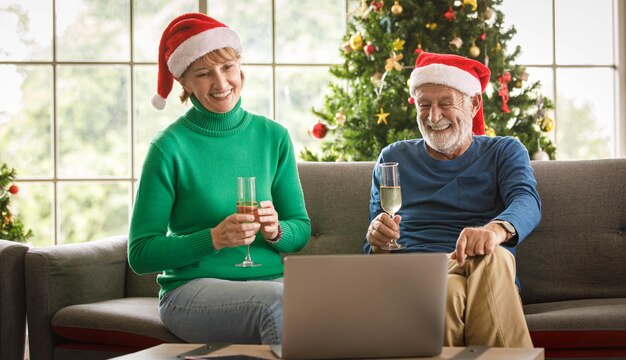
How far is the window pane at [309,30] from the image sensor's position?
525 cm

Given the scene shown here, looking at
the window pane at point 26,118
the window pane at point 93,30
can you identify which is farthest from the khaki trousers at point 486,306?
the window pane at point 26,118

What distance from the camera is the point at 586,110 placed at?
533cm

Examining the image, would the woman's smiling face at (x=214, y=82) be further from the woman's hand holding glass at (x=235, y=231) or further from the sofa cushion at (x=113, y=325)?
the sofa cushion at (x=113, y=325)

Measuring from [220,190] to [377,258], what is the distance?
0.96 meters

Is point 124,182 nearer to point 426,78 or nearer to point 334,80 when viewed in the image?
point 334,80

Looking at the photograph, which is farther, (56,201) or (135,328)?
(56,201)

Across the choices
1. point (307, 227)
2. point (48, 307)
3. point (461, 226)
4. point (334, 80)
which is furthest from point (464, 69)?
point (334, 80)

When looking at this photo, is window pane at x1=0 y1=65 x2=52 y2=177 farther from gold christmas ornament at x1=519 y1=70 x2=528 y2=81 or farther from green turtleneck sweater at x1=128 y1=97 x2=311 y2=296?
green turtleneck sweater at x1=128 y1=97 x2=311 y2=296

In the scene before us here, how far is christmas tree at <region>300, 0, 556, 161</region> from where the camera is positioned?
4.55 meters

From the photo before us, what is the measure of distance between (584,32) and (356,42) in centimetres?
157

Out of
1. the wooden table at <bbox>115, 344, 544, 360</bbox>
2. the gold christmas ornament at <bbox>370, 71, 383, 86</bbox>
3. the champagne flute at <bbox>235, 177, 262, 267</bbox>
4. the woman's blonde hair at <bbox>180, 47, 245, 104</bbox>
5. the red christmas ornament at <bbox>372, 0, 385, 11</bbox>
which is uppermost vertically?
the red christmas ornament at <bbox>372, 0, 385, 11</bbox>

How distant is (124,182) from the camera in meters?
5.20

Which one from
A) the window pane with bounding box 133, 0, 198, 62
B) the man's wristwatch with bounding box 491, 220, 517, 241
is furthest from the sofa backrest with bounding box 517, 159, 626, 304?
the window pane with bounding box 133, 0, 198, 62

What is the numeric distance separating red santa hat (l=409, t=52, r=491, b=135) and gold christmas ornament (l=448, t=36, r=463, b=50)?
61.7 inches
